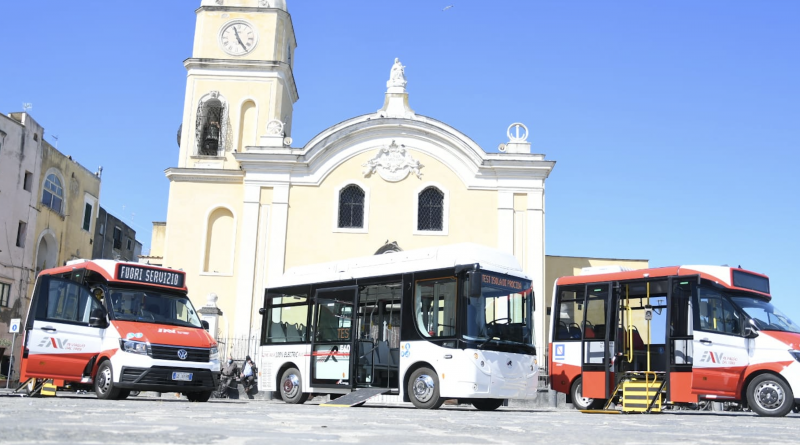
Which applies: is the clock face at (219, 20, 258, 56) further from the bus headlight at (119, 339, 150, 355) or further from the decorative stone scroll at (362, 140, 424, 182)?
the bus headlight at (119, 339, 150, 355)

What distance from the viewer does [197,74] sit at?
30594 mm

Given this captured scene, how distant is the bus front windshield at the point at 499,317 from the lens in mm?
14484

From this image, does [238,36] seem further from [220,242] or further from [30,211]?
[30,211]

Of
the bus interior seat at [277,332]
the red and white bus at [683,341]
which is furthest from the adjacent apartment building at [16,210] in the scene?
the red and white bus at [683,341]

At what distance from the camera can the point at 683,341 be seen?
48.2ft

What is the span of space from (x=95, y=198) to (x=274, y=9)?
51.5ft

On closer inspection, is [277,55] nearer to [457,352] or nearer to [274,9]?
[274,9]

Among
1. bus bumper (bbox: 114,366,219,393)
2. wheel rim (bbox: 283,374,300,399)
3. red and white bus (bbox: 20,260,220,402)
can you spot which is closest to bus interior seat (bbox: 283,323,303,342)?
wheel rim (bbox: 283,374,300,399)

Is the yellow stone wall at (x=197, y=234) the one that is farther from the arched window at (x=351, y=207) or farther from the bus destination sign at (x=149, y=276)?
the bus destination sign at (x=149, y=276)

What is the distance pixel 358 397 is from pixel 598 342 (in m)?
4.49

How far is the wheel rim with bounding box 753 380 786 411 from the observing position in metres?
14.1

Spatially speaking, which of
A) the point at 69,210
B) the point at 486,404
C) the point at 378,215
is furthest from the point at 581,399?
the point at 69,210

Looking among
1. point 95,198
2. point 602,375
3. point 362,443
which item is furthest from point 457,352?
point 95,198

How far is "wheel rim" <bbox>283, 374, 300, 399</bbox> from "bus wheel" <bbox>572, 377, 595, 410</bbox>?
17.5 feet
